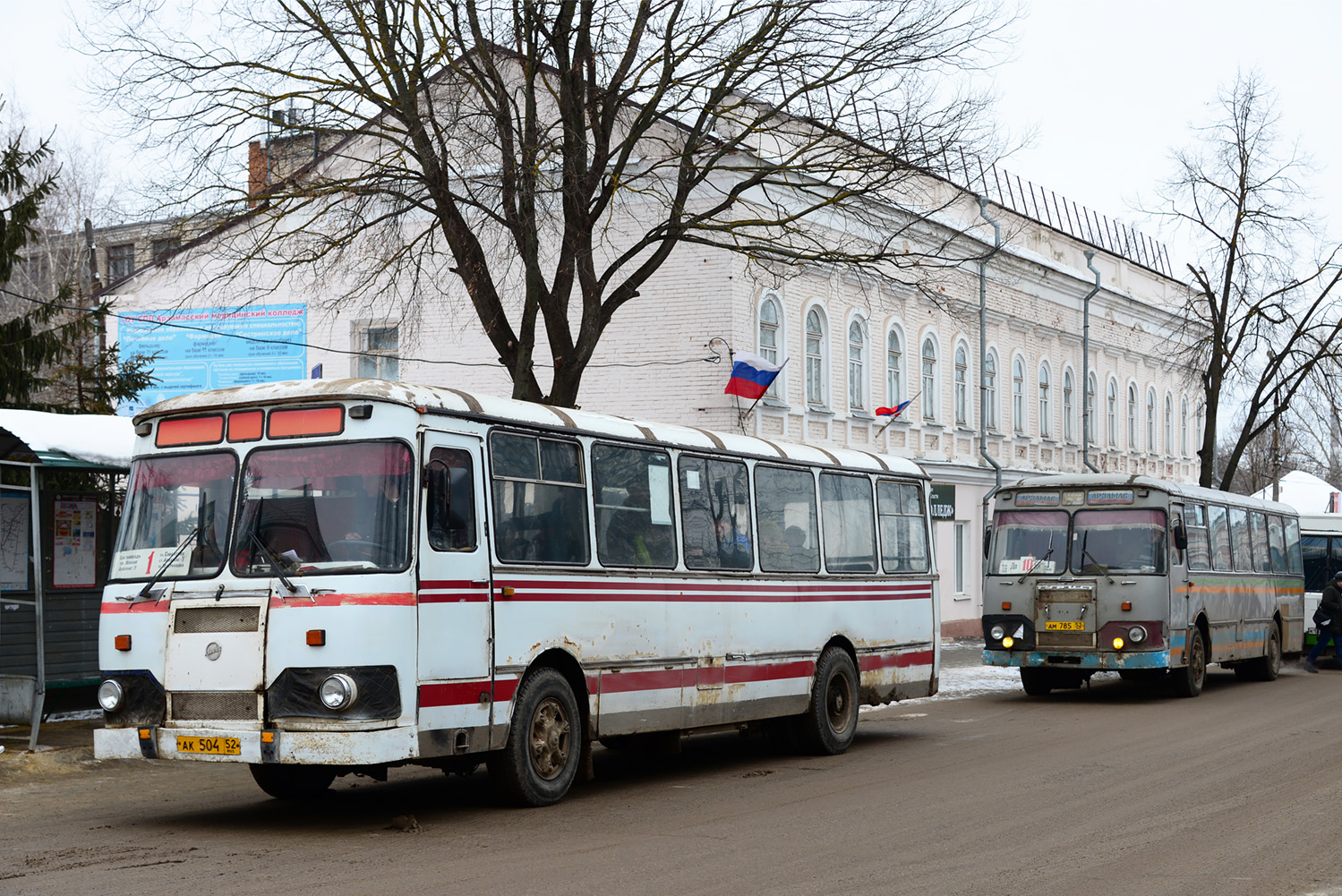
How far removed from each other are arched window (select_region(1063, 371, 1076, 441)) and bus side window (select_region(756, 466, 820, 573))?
32.0 metres

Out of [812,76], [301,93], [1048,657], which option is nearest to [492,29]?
[301,93]

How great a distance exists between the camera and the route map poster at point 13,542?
595 inches

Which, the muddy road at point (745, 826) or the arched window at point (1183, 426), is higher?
the arched window at point (1183, 426)

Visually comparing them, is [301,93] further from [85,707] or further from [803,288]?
[803,288]

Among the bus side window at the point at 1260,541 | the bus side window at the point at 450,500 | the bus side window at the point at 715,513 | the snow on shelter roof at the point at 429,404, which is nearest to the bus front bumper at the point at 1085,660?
the bus side window at the point at 1260,541

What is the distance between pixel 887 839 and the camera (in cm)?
959

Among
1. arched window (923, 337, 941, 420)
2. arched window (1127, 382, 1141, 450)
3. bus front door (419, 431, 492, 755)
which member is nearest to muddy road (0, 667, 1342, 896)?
bus front door (419, 431, 492, 755)

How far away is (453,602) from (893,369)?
2669cm

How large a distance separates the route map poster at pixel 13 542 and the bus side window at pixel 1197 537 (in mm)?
15023

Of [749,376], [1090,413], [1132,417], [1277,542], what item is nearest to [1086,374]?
[1090,413]

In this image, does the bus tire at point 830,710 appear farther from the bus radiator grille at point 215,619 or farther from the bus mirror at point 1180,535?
the bus mirror at point 1180,535

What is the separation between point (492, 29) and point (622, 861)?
13.8m

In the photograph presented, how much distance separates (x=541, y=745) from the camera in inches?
432

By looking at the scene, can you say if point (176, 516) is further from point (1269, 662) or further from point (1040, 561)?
point (1269, 662)
